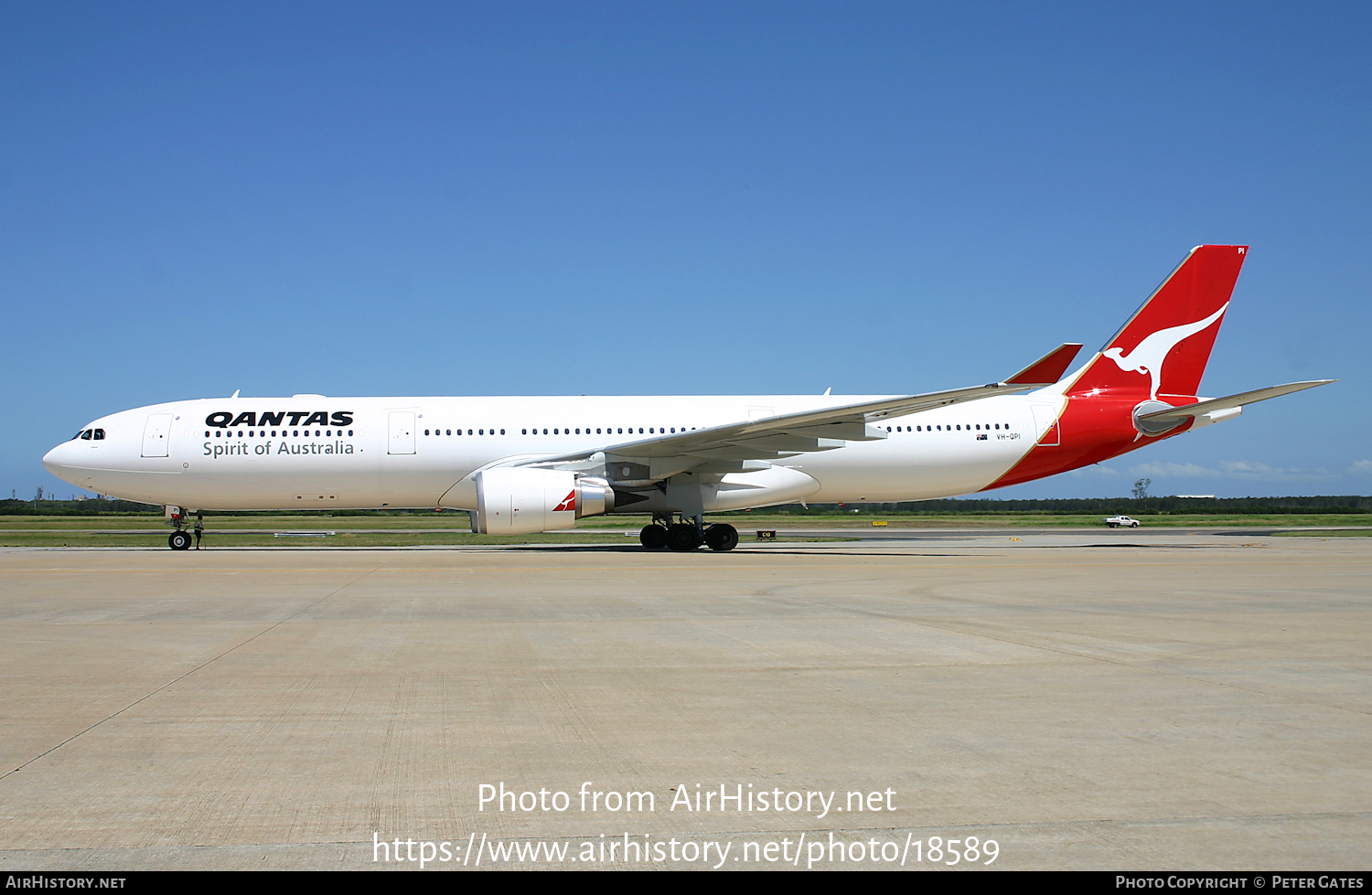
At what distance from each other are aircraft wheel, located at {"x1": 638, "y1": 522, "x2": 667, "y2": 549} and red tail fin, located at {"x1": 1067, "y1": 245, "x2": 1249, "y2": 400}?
10.4m

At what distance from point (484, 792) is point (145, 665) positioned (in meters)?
4.26

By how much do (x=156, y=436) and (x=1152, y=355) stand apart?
75.0 feet

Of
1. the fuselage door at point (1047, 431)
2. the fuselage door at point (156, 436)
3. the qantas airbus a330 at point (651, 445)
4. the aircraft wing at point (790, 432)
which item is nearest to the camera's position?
the aircraft wing at point (790, 432)

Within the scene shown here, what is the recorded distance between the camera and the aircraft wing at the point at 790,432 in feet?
58.2

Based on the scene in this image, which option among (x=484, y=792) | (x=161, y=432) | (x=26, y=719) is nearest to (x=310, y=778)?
(x=484, y=792)

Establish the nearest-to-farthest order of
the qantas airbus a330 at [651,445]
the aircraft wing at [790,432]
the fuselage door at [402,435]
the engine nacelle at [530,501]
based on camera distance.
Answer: the aircraft wing at [790,432], the engine nacelle at [530,501], the qantas airbus a330 at [651,445], the fuselage door at [402,435]

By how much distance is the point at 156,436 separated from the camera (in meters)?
21.2

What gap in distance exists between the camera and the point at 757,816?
353cm

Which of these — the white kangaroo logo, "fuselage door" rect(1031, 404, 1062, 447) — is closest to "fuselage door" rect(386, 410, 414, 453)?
"fuselage door" rect(1031, 404, 1062, 447)

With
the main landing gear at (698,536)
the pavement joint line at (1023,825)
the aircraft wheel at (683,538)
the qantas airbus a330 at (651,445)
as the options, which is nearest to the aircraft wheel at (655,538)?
the qantas airbus a330 at (651,445)

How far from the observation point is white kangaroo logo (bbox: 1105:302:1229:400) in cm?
2267

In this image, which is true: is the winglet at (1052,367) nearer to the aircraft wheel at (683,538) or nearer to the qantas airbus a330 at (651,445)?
the qantas airbus a330 at (651,445)

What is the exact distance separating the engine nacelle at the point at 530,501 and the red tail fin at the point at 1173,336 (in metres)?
12.2
